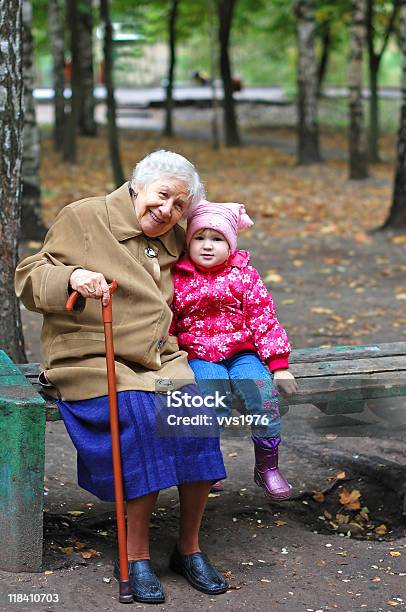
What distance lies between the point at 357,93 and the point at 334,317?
338 inches

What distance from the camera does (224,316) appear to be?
4.11 metres

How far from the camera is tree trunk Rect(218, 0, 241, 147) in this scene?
2162 centimetres

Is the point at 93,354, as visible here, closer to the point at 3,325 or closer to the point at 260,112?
the point at 3,325

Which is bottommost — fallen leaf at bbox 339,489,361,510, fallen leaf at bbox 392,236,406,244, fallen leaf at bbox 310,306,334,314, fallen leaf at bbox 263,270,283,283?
fallen leaf at bbox 392,236,406,244

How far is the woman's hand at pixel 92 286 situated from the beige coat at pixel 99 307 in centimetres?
11

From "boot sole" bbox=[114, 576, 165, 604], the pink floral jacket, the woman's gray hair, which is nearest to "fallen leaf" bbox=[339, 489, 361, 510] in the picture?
the pink floral jacket

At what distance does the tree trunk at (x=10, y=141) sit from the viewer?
496 cm

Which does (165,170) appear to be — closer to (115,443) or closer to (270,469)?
(115,443)

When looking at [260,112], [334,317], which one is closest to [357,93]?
[334,317]

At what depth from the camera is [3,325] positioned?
204 inches

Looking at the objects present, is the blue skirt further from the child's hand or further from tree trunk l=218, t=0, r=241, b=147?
tree trunk l=218, t=0, r=241, b=147

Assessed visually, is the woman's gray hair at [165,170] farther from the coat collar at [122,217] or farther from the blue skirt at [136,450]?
the blue skirt at [136,450]

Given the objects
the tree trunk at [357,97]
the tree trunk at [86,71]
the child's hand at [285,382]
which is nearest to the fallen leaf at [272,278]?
the child's hand at [285,382]

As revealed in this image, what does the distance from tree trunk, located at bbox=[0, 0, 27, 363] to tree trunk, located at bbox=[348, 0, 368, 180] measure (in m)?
11.1
